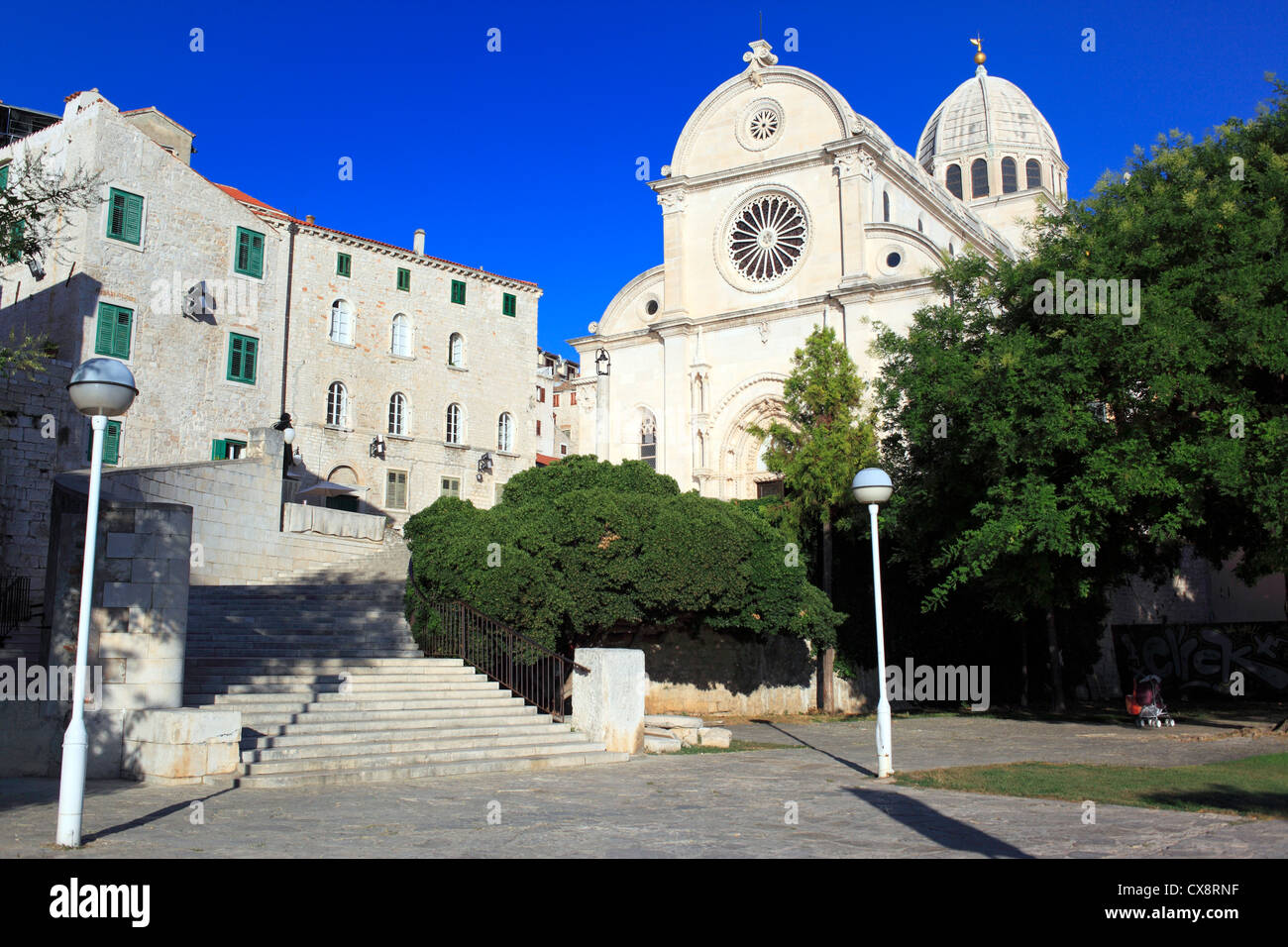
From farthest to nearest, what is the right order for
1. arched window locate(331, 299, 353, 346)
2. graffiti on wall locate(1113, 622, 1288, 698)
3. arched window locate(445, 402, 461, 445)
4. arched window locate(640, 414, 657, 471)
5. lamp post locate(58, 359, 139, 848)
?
arched window locate(445, 402, 461, 445) < arched window locate(640, 414, 657, 471) < arched window locate(331, 299, 353, 346) < graffiti on wall locate(1113, 622, 1288, 698) < lamp post locate(58, 359, 139, 848)

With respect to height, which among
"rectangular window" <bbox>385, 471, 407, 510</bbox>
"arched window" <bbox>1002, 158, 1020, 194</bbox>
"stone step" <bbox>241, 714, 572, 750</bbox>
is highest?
"arched window" <bbox>1002, 158, 1020, 194</bbox>

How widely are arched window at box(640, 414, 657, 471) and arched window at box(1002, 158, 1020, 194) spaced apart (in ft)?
Answer: 88.1

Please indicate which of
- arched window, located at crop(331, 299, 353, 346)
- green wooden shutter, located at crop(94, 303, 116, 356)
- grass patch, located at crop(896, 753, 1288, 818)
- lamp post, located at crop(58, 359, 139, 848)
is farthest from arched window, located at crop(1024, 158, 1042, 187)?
lamp post, located at crop(58, 359, 139, 848)

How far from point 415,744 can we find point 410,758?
0.57 meters

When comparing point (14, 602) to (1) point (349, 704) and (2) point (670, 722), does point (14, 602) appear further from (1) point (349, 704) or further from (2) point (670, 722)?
(2) point (670, 722)

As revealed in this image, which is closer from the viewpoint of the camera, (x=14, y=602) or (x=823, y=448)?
(x=14, y=602)

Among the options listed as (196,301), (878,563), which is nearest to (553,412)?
(196,301)

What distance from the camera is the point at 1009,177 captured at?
175 ft

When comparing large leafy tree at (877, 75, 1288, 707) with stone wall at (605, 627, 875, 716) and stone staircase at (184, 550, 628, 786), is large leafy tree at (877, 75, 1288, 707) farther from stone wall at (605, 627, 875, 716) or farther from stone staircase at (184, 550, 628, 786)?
stone staircase at (184, 550, 628, 786)

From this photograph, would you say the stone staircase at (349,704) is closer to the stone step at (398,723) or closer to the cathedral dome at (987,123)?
the stone step at (398,723)

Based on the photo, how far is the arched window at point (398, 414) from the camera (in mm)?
38375

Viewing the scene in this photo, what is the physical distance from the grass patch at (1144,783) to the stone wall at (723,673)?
11.2 m

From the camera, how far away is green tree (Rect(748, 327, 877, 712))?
24922mm

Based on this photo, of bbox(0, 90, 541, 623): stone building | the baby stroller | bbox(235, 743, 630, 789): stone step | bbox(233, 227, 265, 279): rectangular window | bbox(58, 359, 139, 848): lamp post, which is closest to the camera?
bbox(58, 359, 139, 848): lamp post
